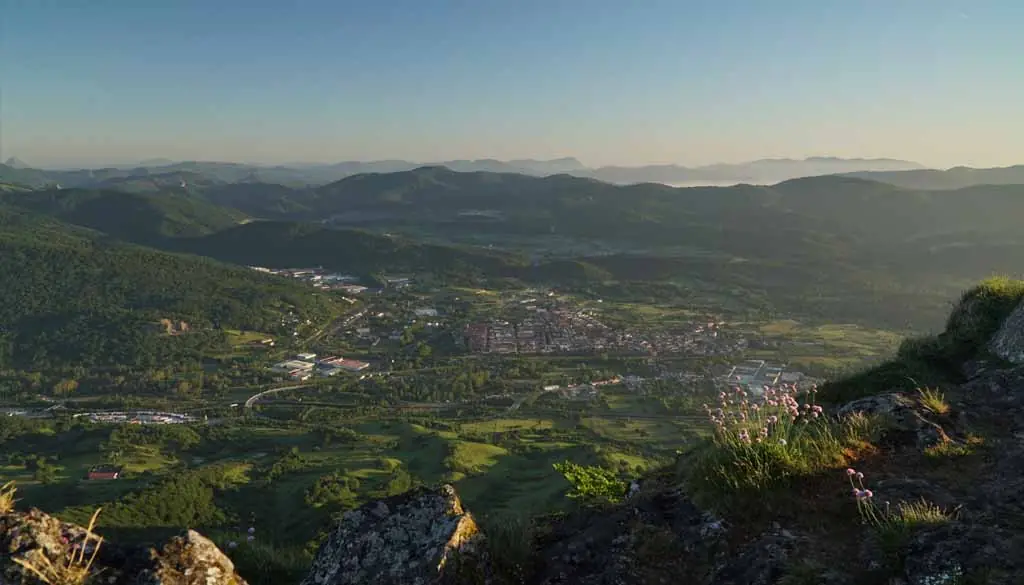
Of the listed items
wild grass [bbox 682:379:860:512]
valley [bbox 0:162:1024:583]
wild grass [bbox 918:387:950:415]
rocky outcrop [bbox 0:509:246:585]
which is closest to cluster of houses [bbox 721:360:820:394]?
valley [bbox 0:162:1024:583]

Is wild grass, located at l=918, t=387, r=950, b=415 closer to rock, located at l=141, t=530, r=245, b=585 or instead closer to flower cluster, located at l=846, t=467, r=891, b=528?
flower cluster, located at l=846, t=467, r=891, b=528

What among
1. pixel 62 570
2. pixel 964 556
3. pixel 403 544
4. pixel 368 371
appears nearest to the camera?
pixel 964 556

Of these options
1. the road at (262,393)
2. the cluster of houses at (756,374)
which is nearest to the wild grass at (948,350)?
the cluster of houses at (756,374)

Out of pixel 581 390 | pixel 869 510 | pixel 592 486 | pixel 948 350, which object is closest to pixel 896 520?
pixel 869 510

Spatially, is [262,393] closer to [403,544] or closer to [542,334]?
[542,334]

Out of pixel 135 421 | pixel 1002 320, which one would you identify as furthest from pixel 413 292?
pixel 1002 320
